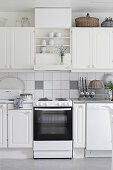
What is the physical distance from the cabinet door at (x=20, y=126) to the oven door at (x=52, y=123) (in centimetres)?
10

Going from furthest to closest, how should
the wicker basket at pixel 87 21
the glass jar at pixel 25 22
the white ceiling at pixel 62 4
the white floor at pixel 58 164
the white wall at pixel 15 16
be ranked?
the white wall at pixel 15 16
the glass jar at pixel 25 22
the wicker basket at pixel 87 21
the white ceiling at pixel 62 4
the white floor at pixel 58 164

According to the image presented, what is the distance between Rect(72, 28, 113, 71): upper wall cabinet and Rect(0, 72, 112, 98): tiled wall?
0.41 meters

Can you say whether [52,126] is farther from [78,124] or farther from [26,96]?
[26,96]

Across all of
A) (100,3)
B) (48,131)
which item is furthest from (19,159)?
(100,3)

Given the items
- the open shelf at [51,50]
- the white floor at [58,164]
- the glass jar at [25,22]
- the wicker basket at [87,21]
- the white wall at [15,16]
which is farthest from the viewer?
the white wall at [15,16]

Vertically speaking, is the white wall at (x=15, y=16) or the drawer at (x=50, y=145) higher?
the white wall at (x=15, y=16)

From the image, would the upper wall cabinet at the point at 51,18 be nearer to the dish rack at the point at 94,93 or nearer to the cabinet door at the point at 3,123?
the dish rack at the point at 94,93

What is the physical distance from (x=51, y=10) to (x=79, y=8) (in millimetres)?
481

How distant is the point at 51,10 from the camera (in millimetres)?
4410

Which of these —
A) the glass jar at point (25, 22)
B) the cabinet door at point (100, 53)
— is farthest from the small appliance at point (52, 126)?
the glass jar at point (25, 22)

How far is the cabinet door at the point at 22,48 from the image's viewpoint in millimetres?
4398

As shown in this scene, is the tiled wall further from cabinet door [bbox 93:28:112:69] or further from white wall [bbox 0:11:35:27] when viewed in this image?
white wall [bbox 0:11:35:27]

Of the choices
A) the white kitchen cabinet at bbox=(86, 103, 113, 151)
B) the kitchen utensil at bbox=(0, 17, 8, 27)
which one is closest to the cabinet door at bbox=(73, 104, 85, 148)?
the white kitchen cabinet at bbox=(86, 103, 113, 151)

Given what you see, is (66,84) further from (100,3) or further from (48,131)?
(100,3)
